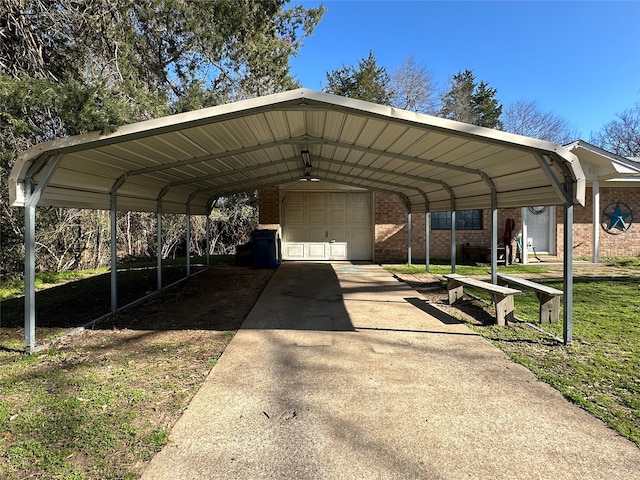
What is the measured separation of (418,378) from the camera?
11.6 feet

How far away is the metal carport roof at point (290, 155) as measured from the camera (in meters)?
4.06

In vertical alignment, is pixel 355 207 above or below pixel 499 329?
above

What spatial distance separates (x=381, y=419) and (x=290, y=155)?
21.1 ft

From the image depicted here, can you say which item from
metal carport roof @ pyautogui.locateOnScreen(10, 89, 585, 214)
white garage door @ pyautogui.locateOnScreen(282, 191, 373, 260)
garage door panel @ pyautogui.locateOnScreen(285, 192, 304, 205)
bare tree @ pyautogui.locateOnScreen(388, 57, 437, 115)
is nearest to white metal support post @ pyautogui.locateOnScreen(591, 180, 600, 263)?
metal carport roof @ pyautogui.locateOnScreen(10, 89, 585, 214)

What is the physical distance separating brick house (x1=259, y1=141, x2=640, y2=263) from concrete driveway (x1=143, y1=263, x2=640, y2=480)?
28.2 ft

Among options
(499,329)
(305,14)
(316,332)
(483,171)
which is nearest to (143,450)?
(316,332)

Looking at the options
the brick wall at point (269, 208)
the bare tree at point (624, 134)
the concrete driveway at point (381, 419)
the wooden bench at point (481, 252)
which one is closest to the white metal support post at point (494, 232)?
the concrete driveway at point (381, 419)

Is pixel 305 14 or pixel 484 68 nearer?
pixel 305 14

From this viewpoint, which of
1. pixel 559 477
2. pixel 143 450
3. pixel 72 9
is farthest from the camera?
pixel 72 9

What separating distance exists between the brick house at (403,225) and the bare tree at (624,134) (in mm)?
19934

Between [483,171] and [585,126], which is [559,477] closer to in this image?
[483,171]

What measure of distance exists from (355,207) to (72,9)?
1000 cm

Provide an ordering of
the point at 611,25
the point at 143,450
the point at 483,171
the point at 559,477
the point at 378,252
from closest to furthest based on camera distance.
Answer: the point at 559,477 → the point at 143,450 → the point at 483,171 → the point at 611,25 → the point at 378,252

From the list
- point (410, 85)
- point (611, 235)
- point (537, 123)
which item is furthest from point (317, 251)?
point (537, 123)
